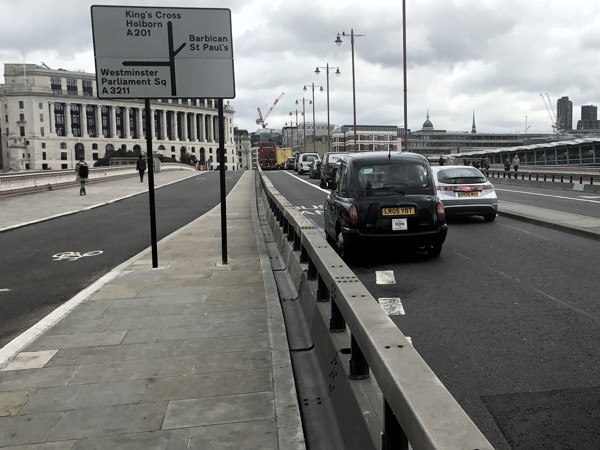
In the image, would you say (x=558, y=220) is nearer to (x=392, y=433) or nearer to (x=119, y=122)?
A: (x=392, y=433)

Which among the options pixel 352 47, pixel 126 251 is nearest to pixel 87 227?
pixel 126 251

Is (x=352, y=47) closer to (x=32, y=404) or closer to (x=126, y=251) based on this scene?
(x=126, y=251)

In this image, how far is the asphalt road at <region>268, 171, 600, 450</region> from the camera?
3792 mm

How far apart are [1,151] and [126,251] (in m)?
156

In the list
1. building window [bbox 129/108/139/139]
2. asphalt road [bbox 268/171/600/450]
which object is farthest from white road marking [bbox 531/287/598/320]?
building window [bbox 129/108/139/139]

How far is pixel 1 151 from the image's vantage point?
146500 millimetres

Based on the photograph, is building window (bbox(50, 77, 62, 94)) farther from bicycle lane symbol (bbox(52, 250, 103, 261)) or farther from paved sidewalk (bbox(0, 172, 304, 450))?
paved sidewalk (bbox(0, 172, 304, 450))

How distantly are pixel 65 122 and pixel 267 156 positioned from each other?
8908 cm

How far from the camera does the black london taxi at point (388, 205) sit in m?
9.26

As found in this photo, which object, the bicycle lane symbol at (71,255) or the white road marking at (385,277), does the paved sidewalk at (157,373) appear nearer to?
the white road marking at (385,277)

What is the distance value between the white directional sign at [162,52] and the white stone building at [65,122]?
420 feet

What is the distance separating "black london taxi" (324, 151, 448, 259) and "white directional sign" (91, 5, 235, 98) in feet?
8.87

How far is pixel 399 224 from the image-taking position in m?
9.30

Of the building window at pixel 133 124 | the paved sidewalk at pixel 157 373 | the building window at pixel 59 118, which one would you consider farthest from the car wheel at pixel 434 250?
the building window at pixel 133 124
